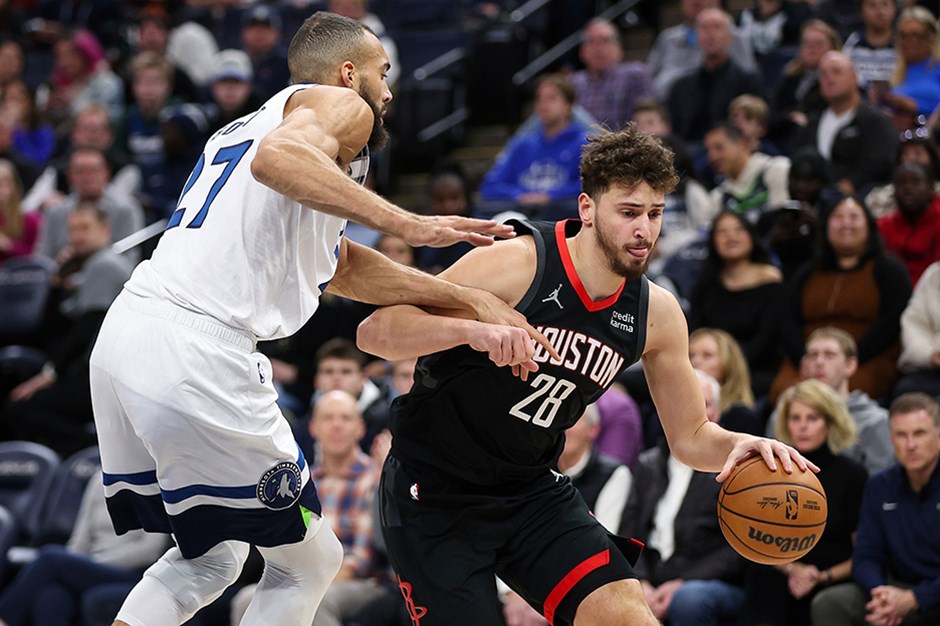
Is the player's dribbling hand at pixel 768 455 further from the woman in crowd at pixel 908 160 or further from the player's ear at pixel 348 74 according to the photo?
the woman in crowd at pixel 908 160

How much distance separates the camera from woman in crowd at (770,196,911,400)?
8.46 m

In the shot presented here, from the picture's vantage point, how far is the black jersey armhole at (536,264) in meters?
4.78

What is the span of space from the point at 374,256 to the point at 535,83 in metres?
8.98

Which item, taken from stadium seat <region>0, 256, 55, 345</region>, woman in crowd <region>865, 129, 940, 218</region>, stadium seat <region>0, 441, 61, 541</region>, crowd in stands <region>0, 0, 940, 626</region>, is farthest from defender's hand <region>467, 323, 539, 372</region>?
stadium seat <region>0, 256, 55, 345</region>

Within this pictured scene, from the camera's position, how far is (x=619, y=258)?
474 cm

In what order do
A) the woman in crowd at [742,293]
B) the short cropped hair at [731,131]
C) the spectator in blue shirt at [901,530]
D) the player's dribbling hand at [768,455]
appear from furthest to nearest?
1. the short cropped hair at [731,131]
2. the woman in crowd at [742,293]
3. the spectator in blue shirt at [901,530]
4. the player's dribbling hand at [768,455]

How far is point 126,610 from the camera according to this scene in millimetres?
4473

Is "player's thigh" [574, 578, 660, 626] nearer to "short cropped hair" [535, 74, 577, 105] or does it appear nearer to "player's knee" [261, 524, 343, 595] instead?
"player's knee" [261, 524, 343, 595]

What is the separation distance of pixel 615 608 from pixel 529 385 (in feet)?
2.70

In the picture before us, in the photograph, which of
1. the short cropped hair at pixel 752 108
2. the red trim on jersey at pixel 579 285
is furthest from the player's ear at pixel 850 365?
the red trim on jersey at pixel 579 285

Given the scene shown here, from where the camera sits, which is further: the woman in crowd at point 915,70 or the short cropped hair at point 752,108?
the short cropped hair at point 752,108

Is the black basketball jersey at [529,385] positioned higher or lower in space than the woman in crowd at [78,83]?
higher

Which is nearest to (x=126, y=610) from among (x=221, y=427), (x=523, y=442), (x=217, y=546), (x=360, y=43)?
(x=217, y=546)

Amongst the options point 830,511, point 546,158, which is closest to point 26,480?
point 546,158
